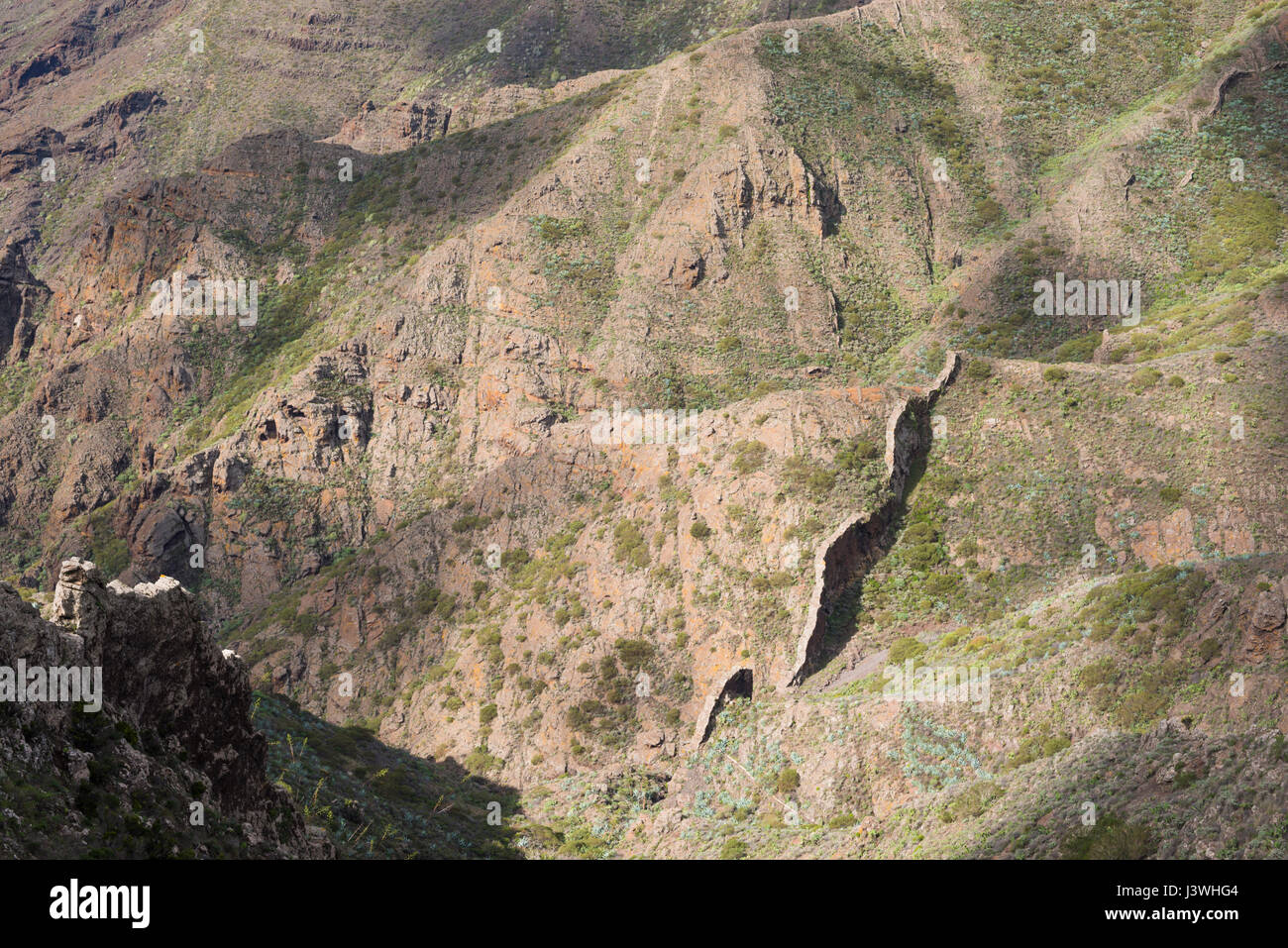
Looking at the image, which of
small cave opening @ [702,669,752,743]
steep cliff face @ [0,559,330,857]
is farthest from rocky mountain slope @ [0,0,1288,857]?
steep cliff face @ [0,559,330,857]

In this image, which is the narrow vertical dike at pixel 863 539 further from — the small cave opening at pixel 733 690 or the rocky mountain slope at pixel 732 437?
the small cave opening at pixel 733 690

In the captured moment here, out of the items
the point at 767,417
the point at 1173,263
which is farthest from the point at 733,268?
the point at 1173,263

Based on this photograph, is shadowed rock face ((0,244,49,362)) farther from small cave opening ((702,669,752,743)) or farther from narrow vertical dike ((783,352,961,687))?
narrow vertical dike ((783,352,961,687))

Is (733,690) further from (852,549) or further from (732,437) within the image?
(732,437)

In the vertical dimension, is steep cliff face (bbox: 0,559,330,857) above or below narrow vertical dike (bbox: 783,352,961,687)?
above

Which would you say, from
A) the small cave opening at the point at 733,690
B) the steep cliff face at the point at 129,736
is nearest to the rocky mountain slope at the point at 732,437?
the small cave opening at the point at 733,690
